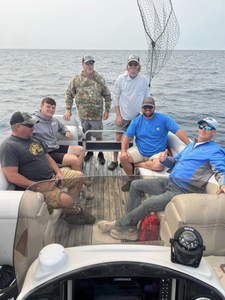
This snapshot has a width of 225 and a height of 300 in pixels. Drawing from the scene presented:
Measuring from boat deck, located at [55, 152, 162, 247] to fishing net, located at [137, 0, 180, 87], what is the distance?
133 inches

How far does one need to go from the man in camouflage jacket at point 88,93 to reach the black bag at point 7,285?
2.12 m

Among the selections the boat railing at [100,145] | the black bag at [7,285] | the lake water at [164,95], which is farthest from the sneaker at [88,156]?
the lake water at [164,95]

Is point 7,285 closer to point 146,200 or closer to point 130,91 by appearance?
point 146,200

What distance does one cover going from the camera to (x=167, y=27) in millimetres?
4414

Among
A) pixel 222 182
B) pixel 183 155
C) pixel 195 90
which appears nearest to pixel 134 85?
pixel 183 155

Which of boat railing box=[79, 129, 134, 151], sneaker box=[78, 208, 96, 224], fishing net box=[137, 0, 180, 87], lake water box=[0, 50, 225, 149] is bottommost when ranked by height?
lake water box=[0, 50, 225, 149]

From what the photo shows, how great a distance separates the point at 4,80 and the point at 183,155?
58.3ft

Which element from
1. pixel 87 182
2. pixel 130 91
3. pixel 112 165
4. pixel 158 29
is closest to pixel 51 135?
pixel 112 165

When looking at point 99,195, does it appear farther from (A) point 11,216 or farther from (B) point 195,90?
(B) point 195,90

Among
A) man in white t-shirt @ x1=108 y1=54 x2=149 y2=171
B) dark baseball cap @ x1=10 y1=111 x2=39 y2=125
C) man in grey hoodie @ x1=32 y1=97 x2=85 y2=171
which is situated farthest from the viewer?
man in white t-shirt @ x1=108 y1=54 x2=149 y2=171

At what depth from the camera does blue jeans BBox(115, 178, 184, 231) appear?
124 centimetres

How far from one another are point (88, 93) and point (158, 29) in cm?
178

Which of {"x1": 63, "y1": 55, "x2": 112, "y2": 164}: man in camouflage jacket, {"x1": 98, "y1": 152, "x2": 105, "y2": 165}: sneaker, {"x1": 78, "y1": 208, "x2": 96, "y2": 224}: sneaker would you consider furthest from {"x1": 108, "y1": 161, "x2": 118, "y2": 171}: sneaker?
{"x1": 78, "y1": 208, "x2": 96, "y2": 224}: sneaker

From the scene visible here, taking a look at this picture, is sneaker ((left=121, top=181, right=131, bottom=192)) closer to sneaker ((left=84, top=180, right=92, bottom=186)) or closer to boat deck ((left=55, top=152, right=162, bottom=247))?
boat deck ((left=55, top=152, right=162, bottom=247))
